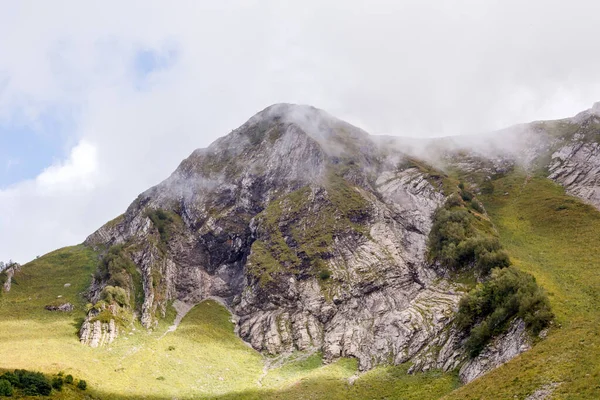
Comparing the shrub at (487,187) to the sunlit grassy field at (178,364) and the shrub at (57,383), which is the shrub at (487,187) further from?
the shrub at (57,383)

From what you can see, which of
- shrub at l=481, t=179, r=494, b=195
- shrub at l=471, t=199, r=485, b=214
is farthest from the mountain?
shrub at l=471, t=199, r=485, b=214

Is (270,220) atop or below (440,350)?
atop

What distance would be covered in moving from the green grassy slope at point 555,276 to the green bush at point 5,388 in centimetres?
5747

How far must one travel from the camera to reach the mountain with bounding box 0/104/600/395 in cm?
7712

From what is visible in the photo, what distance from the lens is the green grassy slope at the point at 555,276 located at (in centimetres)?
4406

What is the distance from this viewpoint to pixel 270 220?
133375 mm

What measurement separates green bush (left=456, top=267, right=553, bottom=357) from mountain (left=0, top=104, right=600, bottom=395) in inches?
10.1

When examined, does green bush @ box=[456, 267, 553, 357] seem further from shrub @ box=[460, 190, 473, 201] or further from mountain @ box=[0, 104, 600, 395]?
shrub @ box=[460, 190, 473, 201]

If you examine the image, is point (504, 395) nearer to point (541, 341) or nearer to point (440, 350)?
point (541, 341)

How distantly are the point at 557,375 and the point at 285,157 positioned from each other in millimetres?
121029

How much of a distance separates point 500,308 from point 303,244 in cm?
6382

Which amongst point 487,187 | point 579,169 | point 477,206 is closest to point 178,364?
point 477,206

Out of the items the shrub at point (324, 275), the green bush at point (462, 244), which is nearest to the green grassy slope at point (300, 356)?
the green bush at point (462, 244)

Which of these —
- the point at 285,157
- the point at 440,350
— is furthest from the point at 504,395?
the point at 285,157
